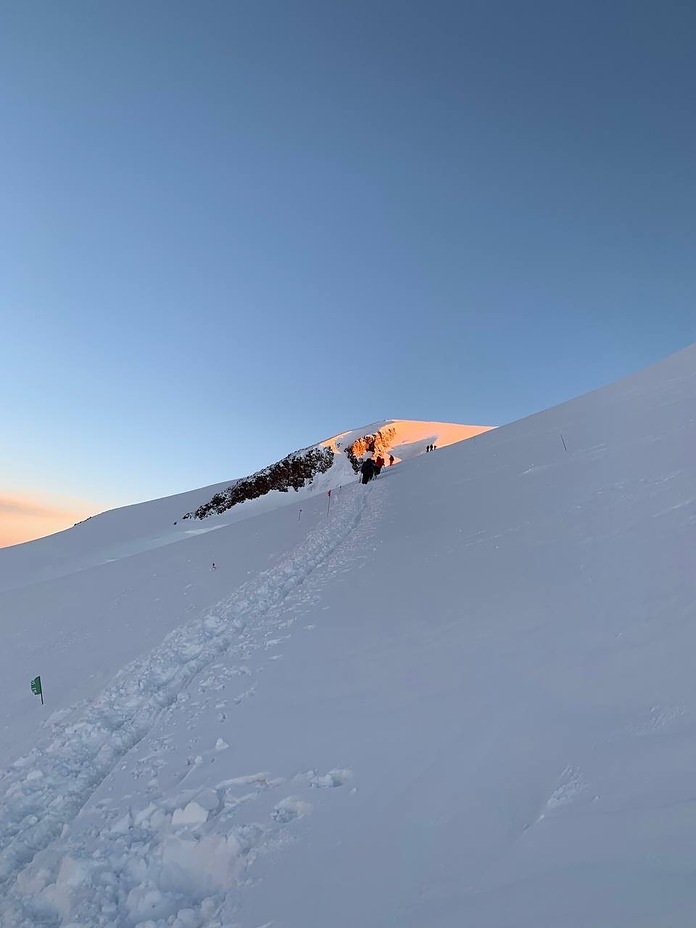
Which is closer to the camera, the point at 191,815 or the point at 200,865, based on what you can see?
the point at 200,865

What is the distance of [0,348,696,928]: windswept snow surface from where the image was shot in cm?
277

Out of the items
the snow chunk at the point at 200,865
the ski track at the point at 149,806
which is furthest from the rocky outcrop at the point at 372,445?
the snow chunk at the point at 200,865

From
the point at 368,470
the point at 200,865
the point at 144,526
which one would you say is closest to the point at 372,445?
the point at 368,470

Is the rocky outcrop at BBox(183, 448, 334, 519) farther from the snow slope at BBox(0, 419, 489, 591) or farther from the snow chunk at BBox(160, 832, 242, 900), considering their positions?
the snow chunk at BBox(160, 832, 242, 900)

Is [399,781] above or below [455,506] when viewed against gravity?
below

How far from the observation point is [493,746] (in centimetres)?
371

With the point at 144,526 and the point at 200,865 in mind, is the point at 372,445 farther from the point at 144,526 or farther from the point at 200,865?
the point at 200,865

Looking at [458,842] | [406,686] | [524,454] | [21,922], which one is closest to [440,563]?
[406,686]

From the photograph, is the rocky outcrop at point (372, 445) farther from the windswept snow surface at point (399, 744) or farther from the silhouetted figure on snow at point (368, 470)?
the windswept snow surface at point (399, 744)

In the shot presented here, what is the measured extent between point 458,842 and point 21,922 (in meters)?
2.76

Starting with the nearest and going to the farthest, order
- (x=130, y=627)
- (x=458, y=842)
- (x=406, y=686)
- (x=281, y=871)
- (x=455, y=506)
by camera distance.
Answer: (x=458, y=842) < (x=281, y=871) < (x=406, y=686) < (x=130, y=627) < (x=455, y=506)

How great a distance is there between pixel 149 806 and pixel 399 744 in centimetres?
196

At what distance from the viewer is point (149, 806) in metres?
4.21

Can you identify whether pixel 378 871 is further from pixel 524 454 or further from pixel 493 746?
pixel 524 454
